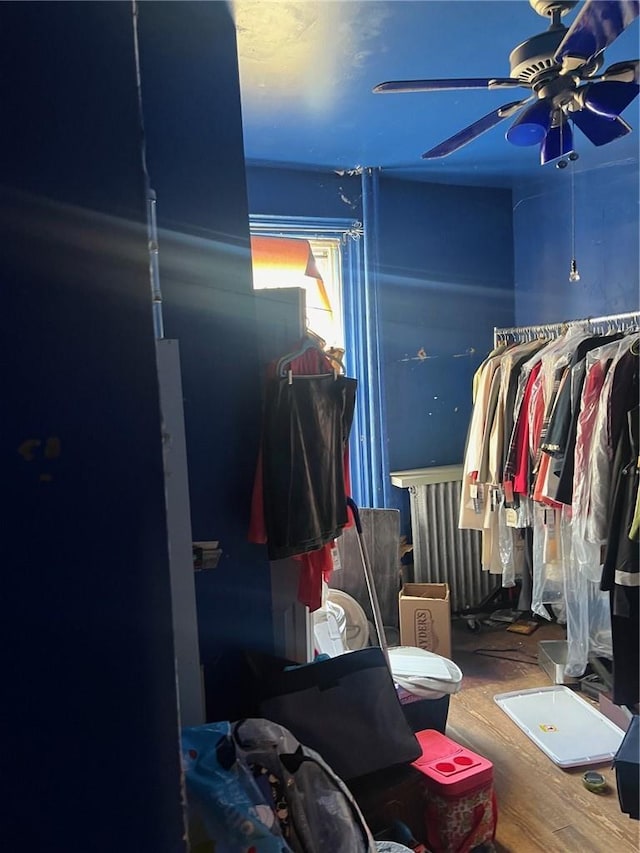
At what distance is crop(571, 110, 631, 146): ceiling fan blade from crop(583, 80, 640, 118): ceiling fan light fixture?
0.45 ft

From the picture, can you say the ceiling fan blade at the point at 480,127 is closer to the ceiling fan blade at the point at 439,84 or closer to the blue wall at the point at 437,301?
the ceiling fan blade at the point at 439,84

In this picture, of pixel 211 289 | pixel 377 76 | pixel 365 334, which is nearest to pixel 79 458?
pixel 211 289

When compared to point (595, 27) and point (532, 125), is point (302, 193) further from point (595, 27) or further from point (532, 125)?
point (595, 27)

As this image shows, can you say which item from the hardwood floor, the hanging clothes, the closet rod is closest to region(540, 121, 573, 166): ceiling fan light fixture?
the hanging clothes

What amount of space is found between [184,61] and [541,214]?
257cm

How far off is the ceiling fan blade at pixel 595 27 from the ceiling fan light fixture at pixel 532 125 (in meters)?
0.26

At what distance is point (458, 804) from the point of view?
1.83 metres

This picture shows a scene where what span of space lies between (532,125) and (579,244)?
147 cm

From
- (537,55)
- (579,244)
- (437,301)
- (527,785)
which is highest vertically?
(537,55)

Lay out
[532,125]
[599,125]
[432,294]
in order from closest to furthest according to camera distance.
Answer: [532,125] → [599,125] → [432,294]

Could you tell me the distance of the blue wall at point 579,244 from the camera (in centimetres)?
305

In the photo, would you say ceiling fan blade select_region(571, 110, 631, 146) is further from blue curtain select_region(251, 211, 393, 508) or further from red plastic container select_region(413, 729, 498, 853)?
red plastic container select_region(413, 729, 498, 853)

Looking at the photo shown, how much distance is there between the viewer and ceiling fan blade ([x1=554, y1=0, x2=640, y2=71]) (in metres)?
1.37

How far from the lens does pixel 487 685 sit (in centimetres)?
288
